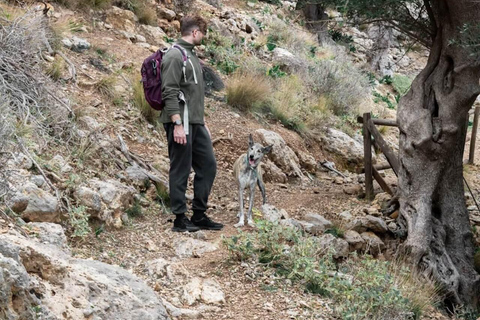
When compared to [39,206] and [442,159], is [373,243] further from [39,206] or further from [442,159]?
[39,206]

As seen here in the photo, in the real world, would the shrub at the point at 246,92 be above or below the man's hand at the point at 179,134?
below

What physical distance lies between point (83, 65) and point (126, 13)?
305 centimetres

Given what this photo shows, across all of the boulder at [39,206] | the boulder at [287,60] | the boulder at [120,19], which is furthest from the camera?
the boulder at [287,60]

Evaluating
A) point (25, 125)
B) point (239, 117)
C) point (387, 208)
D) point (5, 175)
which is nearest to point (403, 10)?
point (387, 208)

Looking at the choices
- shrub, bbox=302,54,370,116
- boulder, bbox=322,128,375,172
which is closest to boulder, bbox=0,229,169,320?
boulder, bbox=322,128,375,172

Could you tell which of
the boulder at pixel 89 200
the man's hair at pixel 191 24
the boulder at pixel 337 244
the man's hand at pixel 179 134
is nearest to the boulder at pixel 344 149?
the boulder at pixel 337 244

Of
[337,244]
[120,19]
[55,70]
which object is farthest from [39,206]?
[120,19]

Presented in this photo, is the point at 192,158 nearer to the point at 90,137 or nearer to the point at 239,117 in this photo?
the point at 90,137

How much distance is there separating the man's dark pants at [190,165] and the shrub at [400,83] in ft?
47.8

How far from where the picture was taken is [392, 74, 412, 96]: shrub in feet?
67.1

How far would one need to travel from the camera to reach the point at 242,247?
5738 millimetres

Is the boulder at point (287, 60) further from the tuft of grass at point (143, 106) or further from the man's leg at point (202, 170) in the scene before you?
the man's leg at point (202, 170)

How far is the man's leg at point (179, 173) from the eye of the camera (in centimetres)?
649

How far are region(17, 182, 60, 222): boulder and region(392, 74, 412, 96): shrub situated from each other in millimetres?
16239
